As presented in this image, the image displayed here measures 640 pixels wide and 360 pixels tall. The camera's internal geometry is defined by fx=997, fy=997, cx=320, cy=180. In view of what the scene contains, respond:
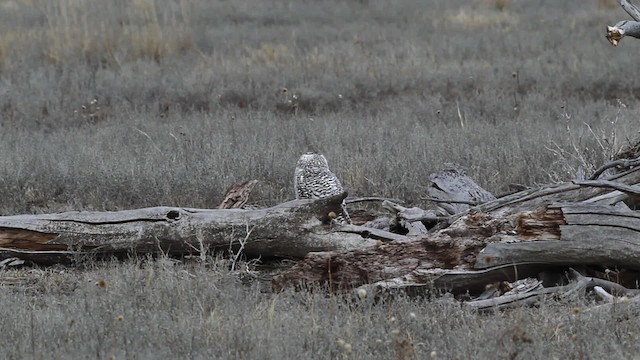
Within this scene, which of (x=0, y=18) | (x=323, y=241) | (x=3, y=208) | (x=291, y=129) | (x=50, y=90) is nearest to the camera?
(x=323, y=241)

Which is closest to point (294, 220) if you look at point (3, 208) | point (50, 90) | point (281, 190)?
point (281, 190)

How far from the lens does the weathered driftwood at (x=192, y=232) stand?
602 cm

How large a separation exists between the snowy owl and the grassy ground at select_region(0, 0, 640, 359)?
116cm

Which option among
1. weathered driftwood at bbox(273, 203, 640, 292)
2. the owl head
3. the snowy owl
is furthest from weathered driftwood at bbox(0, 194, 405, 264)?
the owl head

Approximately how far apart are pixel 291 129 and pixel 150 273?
514 centimetres

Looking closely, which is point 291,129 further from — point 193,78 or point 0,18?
point 0,18

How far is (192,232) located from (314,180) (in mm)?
1026

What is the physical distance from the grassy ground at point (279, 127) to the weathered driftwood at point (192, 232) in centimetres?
22

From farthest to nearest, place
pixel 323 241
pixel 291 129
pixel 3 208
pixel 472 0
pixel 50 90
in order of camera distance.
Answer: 1. pixel 472 0
2. pixel 50 90
3. pixel 291 129
4. pixel 3 208
5. pixel 323 241

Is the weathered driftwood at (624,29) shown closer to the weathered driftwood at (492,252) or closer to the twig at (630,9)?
the twig at (630,9)

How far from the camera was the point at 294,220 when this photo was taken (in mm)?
6020

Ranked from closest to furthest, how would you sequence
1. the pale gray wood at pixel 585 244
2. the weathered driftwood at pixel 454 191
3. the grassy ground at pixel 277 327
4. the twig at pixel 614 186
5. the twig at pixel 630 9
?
1. the grassy ground at pixel 277 327
2. the pale gray wood at pixel 585 244
3. the twig at pixel 614 186
4. the twig at pixel 630 9
5. the weathered driftwood at pixel 454 191

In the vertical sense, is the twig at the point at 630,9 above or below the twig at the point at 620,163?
above

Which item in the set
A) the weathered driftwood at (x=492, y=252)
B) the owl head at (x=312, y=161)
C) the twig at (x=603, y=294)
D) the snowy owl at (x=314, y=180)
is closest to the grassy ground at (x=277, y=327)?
the twig at (x=603, y=294)
